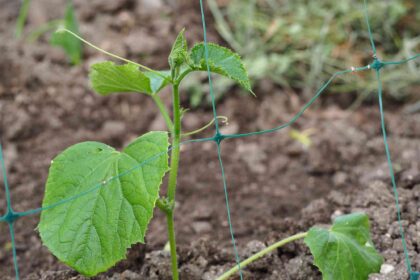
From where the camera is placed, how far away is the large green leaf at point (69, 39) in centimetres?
326

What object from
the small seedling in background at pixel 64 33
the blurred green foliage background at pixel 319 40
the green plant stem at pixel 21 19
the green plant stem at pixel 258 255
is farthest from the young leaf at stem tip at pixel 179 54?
the green plant stem at pixel 21 19

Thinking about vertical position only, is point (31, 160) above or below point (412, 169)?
above

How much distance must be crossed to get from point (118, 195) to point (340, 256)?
0.62 m

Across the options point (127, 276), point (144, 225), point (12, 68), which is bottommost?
point (127, 276)

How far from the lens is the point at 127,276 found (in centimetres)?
187

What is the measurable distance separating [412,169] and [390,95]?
1.06 m

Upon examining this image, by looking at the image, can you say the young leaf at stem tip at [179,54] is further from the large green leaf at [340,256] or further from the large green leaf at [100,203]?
the large green leaf at [340,256]

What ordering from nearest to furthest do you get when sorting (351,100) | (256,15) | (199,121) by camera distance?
1. (199,121)
2. (351,100)
3. (256,15)

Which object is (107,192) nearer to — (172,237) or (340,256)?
(172,237)

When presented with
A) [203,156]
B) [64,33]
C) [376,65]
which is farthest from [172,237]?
[64,33]

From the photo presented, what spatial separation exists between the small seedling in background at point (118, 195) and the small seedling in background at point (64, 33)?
63.2 inches

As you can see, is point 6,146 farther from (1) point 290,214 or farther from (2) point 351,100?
(2) point 351,100

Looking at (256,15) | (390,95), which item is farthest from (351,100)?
(256,15)

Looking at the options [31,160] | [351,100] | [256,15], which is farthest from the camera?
[256,15]
